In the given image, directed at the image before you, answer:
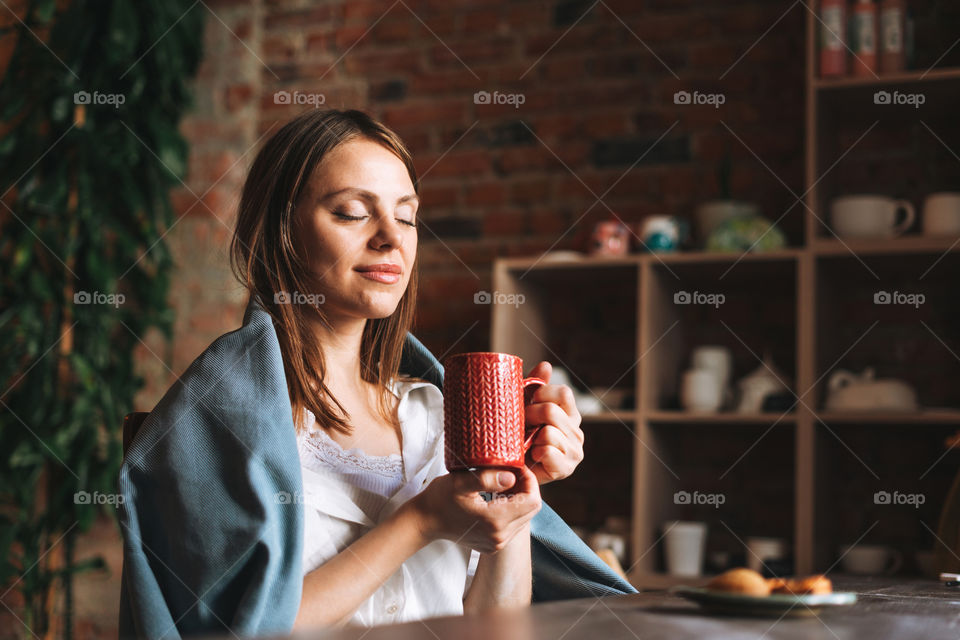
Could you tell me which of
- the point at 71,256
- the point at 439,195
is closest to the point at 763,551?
the point at 439,195

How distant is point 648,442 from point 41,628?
6.17 feet

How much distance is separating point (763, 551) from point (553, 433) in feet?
5.48

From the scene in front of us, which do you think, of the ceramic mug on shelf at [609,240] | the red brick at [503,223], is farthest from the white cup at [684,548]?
the red brick at [503,223]

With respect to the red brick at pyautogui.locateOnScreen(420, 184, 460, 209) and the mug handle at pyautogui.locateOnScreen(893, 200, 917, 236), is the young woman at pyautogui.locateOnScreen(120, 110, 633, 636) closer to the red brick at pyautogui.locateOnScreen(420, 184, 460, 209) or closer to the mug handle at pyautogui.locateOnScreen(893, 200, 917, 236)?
the mug handle at pyautogui.locateOnScreen(893, 200, 917, 236)

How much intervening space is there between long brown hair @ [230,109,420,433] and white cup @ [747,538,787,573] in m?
1.52

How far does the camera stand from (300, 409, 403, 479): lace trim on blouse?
120 centimetres

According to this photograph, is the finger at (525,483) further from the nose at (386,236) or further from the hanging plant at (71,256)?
the hanging plant at (71,256)

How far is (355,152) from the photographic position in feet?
4.22

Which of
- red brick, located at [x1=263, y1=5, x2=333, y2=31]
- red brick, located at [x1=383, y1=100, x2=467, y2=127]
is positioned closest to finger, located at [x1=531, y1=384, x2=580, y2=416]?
red brick, located at [x1=383, y1=100, x2=467, y2=127]

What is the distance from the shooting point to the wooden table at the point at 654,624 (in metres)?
0.70

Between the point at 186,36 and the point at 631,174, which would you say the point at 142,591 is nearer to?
the point at 631,174

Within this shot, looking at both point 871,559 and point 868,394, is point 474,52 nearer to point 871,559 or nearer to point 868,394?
point 868,394

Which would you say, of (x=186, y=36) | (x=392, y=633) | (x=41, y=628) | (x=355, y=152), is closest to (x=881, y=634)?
(x=392, y=633)

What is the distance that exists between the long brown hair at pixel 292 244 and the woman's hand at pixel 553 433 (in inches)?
11.7
